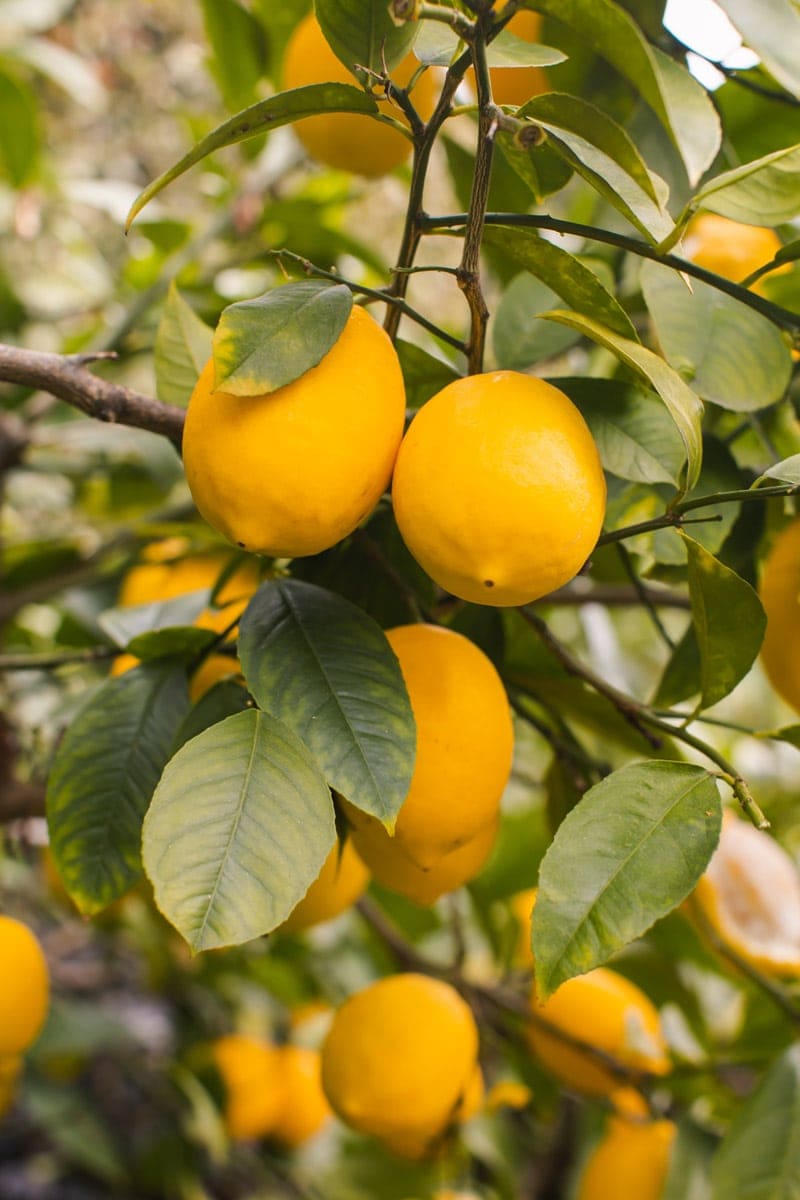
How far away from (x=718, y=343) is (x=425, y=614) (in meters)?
0.21

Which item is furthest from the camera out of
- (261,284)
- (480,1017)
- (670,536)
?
(261,284)

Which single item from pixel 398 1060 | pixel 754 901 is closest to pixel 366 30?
pixel 398 1060

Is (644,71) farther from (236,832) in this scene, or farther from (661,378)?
(236,832)

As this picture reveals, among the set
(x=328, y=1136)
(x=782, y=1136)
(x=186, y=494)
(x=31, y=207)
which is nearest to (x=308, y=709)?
(x=782, y=1136)

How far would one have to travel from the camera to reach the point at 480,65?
38 centimetres

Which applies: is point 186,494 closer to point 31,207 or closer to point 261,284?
point 261,284

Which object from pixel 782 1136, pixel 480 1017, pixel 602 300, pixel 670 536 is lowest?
pixel 480 1017

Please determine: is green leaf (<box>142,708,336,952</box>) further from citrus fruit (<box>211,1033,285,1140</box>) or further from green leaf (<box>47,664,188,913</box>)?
citrus fruit (<box>211,1033,285,1140</box>)

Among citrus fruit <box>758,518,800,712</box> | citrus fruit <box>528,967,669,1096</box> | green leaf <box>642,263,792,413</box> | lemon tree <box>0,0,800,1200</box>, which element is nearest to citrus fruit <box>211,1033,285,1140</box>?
lemon tree <box>0,0,800,1200</box>

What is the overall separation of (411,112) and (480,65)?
0.14 feet

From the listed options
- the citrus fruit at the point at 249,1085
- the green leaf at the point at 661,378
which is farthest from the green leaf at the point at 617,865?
the citrus fruit at the point at 249,1085

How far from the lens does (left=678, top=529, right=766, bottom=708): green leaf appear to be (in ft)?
1.42

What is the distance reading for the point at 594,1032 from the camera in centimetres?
82

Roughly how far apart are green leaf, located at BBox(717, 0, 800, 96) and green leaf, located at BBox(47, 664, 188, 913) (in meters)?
0.38
